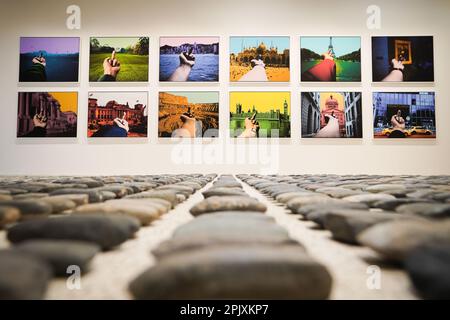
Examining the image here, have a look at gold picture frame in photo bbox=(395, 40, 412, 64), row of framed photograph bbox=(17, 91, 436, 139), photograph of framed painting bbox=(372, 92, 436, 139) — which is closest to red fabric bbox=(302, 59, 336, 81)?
row of framed photograph bbox=(17, 91, 436, 139)

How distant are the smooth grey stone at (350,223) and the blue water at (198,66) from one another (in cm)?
463

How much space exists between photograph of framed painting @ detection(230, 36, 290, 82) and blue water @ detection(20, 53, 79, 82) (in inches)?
88.4

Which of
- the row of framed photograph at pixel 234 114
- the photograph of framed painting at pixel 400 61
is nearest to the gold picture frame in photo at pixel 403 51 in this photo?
the photograph of framed painting at pixel 400 61

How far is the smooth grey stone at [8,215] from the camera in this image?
0.72 metres

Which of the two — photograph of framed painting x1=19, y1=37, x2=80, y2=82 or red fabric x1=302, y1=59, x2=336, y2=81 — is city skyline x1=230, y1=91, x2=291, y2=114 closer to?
red fabric x1=302, y1=59, x2=336, y2=81

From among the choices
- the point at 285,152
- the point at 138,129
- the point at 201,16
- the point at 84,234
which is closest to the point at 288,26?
the point at 201,16

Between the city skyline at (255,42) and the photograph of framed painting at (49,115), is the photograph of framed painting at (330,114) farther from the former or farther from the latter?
the photograph of framed painting at (49,115)

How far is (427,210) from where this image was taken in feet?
2.47

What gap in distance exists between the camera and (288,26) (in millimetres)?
5148

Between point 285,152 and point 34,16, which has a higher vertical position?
point 34,16

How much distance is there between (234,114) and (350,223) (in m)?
4.54
